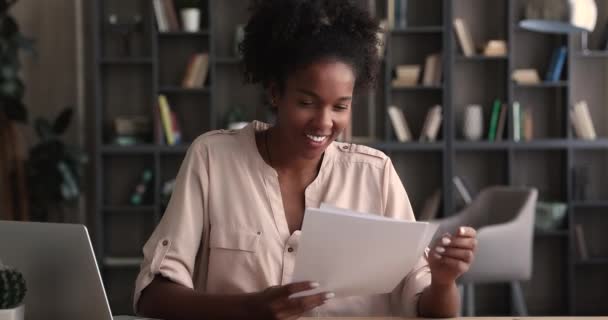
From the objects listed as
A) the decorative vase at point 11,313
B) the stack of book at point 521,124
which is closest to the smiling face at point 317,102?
the decorative vase at point 11,313

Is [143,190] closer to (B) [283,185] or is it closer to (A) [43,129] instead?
(A) [43,129]

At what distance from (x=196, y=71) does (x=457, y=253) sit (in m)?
3.92

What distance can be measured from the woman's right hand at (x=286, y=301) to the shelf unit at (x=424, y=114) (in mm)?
3869

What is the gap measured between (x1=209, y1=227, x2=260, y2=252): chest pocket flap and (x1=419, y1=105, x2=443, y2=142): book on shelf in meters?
3.53

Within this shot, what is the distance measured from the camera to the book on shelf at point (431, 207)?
5.39 m

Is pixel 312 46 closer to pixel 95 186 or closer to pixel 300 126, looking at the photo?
pixel 300 126

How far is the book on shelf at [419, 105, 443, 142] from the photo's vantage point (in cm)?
531

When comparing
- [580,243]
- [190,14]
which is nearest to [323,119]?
[190,14]

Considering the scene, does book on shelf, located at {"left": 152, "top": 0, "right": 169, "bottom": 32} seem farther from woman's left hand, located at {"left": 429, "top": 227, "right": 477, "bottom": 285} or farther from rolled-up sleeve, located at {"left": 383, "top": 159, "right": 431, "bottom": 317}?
woman's left hand, located at {"left": 429, "top": 227, "right": 477, "bottom": 285}

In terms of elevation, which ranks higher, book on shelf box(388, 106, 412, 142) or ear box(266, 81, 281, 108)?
ear box(266, 81, 281, 108)

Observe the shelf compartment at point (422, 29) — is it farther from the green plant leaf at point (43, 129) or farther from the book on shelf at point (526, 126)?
the green plant leaf at point (43, 129)

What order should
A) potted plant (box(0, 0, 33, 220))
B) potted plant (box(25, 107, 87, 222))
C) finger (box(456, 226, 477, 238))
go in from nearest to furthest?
finger (box(456, 226, 477, 238)), potted plant (box(0, 0, 33, 220)), potted plant (box(25, 107, 87, 222))

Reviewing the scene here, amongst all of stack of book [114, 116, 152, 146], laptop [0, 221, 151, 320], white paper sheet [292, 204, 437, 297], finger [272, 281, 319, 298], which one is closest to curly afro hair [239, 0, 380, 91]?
white paper sheet [292, 204, 437, 297]

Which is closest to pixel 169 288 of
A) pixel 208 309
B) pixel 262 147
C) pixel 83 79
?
pixel 208 309
